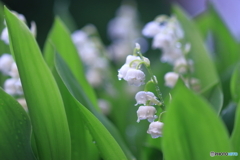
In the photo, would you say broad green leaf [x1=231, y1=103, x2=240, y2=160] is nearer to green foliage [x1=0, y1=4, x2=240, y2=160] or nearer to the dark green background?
green foliage [x1=0, y1=4, x2=240, y2=160]

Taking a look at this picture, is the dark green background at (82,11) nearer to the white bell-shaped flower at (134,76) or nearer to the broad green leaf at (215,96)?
the broad green leaf at (215,96)

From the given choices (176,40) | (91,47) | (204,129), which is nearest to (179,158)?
(204,129)

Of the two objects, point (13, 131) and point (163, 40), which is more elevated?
point (163, 40)

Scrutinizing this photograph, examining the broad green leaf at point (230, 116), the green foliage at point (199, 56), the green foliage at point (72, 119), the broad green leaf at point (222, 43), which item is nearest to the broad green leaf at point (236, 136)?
the green foliage at point (72, 119)

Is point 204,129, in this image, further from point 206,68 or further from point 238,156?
point 206,68

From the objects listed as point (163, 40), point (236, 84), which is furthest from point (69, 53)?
point (236, 84)

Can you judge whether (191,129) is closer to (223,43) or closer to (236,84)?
(236,84)

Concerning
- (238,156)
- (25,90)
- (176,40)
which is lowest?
(238,156)
